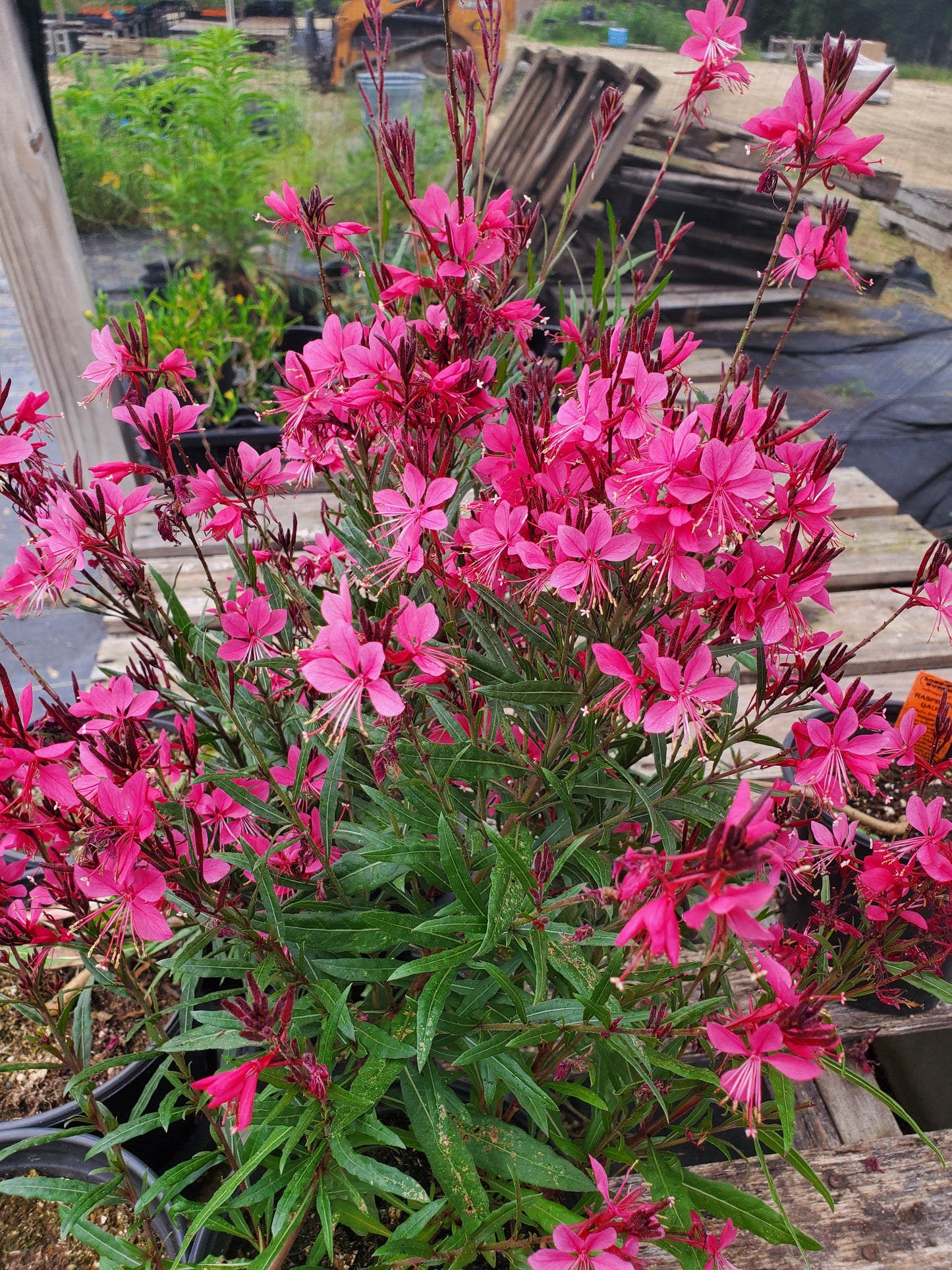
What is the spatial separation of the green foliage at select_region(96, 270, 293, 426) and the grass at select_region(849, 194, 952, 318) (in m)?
1.79

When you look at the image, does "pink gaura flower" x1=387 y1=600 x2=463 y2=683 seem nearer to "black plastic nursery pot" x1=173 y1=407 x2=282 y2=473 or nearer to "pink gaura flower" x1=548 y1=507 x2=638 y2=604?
"pink gaura flower" x1=548 y1=507 x2=638 y2=604

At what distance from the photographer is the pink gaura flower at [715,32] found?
0.85 metres

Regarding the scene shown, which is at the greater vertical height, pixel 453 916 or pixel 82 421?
pixel 453 916

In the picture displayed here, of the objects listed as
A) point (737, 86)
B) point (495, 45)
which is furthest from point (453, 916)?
point (495, 45)

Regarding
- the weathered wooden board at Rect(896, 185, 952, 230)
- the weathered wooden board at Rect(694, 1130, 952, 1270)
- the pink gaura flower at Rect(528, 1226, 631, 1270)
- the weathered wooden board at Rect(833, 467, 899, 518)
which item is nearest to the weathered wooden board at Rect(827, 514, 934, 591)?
the weathered wooden board at Rect(833, 467, 899, 518)

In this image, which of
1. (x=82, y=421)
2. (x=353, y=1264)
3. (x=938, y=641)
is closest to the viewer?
(x=353, y=1264)

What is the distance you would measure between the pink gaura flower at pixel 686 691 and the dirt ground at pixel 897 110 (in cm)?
231

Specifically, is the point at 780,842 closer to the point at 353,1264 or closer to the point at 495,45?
the point at 353,1264

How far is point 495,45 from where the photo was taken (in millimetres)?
1065

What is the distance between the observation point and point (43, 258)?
2.12m

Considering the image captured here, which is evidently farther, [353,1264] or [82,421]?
[82,421]

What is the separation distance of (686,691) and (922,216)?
105 inches

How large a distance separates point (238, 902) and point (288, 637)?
0.95 feet

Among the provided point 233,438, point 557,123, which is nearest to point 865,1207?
point 233,438
